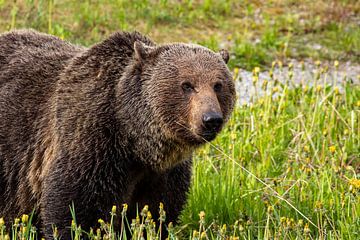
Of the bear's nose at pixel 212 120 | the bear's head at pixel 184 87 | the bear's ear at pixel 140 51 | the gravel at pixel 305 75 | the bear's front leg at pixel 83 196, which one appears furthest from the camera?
the gravel at pixel 305 75

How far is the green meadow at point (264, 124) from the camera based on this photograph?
6176 millimetres

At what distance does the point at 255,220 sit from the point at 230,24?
641cm

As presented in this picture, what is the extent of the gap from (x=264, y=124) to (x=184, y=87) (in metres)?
2.62

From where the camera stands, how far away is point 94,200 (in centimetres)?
583

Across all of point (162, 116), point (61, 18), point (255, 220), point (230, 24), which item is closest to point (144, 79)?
point (162, 116)

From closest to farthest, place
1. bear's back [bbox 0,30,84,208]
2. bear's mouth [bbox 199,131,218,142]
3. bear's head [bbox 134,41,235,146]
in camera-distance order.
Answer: bear's mouth [bbox 199,131,218,142]
bear's head [bbox 134,41,235,146]
bear's back [bbox 0,30,84,208]

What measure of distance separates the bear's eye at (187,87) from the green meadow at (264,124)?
0.52 meters

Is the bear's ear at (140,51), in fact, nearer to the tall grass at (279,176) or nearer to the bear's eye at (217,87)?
the bear's eye at (217,87)

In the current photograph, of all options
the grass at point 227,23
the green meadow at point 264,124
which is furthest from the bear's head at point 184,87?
→ the grass at point 227,23

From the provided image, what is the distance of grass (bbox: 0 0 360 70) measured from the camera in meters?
11.5

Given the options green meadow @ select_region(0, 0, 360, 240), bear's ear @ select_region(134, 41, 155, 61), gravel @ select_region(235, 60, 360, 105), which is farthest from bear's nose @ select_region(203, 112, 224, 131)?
gravel @ select_region(235, 60, 360, 105)

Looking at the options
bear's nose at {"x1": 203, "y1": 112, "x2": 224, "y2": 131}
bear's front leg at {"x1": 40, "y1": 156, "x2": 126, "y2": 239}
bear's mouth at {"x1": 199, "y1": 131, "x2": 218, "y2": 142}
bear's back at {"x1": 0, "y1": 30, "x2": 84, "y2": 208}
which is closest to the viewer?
bear's nose at {"x1": 203, "y1": 112, "x2": 224, "y2": 131}

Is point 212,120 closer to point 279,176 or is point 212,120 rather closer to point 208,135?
point 208,135

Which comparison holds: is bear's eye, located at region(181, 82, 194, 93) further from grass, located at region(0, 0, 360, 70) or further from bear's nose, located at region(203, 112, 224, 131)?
grass, located at region(0, 0, 360, 70)
